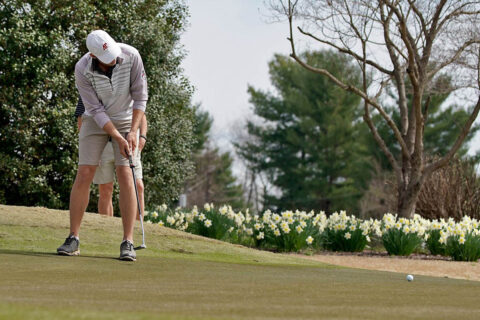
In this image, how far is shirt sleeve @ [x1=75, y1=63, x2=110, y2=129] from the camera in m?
5.98

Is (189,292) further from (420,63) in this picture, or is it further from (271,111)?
(271,111)

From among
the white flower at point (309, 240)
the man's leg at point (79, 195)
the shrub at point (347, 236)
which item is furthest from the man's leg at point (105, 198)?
the shrub at point (347, 236)

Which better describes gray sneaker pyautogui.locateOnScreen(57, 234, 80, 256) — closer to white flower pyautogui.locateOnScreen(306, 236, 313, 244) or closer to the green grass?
the green grass

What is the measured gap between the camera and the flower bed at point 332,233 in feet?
36.3

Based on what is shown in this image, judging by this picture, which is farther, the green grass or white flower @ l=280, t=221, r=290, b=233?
white flower @ l=280, t=221, r=290, b=233

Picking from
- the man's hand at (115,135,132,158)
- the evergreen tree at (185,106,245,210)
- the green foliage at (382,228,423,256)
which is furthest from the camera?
the evergreen tree at (185,106,245,210)

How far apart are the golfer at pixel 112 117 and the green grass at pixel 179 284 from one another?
417 mm

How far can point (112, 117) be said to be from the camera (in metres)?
6.16

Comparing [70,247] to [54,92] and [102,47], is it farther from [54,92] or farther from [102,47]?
[54,92]

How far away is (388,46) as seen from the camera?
16.7m

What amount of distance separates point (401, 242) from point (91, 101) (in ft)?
21.9

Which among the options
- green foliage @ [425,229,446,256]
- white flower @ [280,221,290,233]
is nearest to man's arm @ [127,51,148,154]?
white flower @ [280,221,290,233]

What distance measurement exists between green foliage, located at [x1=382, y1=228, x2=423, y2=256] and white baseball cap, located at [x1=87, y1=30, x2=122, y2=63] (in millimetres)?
6718

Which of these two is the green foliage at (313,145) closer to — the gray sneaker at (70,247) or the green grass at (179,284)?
the green grass at (179,284)
